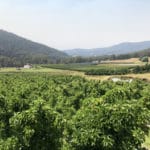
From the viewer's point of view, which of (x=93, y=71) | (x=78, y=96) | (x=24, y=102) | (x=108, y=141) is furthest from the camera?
(x=93, y=71)

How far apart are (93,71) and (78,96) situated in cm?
14084

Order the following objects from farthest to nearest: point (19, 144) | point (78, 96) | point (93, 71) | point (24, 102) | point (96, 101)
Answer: point (93, 71), point (78, 96), point (24, 102), point (96, 101), point (19, 144)

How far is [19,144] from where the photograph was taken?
976 inches

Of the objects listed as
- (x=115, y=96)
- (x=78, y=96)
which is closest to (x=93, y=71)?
(x=78, y=96)

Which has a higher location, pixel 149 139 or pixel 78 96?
pixel 78 96

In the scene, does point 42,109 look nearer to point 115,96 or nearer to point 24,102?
point 24,102

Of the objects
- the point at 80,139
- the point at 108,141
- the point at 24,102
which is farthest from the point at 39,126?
the point at 24,102

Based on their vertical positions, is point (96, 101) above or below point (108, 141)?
above

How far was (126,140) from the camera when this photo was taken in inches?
958

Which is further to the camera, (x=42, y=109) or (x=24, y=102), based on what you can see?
(x=24, y=102)

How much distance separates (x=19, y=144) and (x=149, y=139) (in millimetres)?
30016

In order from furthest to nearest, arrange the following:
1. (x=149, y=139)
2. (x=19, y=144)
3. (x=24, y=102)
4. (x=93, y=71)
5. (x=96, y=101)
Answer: (x=93, y=71), (x=149, y=139), (x=24, y=102), (x=96, y=101), (x=19, y=144)

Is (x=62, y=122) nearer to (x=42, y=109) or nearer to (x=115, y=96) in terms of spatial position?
(x=42, y=109)

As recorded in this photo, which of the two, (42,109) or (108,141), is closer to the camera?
(108,141)
